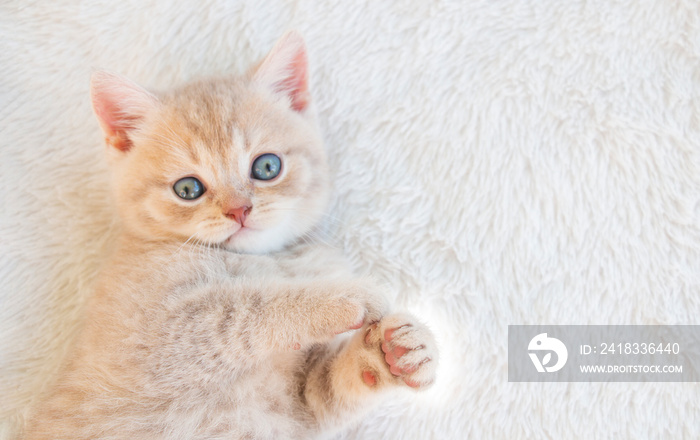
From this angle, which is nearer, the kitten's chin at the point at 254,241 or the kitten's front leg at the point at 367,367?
the kitten's front leg at the point at 367,367

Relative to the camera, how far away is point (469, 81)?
1383mm

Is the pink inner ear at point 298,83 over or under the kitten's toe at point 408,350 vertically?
over

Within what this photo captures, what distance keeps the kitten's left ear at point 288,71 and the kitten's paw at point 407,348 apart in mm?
583

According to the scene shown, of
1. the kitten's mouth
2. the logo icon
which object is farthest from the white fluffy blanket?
the kitten's mouth

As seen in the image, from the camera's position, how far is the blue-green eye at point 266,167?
3.74 ft

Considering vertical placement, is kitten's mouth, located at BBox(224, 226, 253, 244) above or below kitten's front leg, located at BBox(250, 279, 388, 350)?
above

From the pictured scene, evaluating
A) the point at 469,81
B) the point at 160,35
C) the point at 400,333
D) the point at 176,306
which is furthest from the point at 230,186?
the point at 469,81

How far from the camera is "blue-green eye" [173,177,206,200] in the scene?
1115 millimetres

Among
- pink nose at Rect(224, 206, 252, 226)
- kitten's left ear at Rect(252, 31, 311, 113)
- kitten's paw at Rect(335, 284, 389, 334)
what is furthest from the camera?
kitten's left ear at Rect(252, 31, 311, 113)

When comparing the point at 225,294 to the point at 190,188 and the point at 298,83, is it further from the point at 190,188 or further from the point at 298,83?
the point at 298,83

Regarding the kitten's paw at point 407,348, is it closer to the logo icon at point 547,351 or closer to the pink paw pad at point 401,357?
the pink paw pad at point 401,357

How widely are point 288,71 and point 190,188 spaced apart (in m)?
0.36

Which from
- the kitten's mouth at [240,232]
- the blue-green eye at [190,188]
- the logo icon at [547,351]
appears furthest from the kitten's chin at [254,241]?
the logo icon at [547,351]

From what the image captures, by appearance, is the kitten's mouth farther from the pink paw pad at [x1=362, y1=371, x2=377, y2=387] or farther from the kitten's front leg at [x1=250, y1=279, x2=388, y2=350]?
the pink paw pad at [x1=362, y1=371, x2=377, y2=387]
